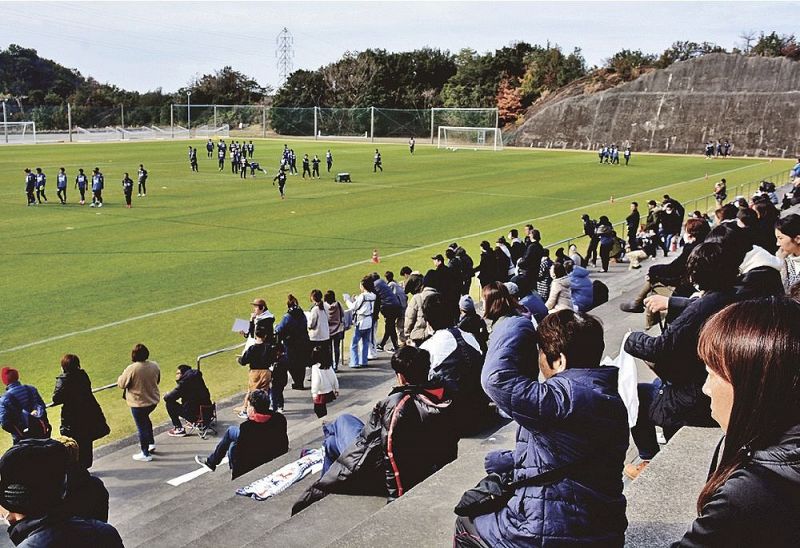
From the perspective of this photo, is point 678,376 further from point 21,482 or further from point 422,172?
point 422,172

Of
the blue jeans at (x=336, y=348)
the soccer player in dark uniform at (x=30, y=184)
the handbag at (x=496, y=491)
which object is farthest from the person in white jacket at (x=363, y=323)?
the soccer player in dark uniform at (x=30, y=184)

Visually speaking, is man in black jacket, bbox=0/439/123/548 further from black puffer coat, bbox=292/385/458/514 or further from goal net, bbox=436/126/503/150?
goal net, bbox=436/126/503/150

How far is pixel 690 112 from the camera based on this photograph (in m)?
72.1

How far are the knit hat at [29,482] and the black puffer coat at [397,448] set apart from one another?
2.13m

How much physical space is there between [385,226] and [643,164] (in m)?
36.6

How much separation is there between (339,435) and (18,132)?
81.7m

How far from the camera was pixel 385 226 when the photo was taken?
2630 cm

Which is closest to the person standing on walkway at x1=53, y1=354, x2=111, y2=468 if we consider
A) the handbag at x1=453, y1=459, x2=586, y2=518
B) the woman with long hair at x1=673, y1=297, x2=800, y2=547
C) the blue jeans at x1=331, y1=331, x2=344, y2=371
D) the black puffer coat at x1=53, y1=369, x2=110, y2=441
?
the black puffer coat at x1=53, y1=369, x2=110, y2=441

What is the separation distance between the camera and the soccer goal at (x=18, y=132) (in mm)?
71625

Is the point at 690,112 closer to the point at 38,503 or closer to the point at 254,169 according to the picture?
the point at 254,169

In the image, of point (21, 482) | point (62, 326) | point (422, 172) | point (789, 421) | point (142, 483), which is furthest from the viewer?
point (422, 172)

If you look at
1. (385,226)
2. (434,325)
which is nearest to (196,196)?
(385,226)

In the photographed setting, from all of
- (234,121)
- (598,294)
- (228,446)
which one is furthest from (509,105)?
(228,446)

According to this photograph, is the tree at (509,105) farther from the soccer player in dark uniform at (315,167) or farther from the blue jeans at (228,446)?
the blue jeans at (228,446)
